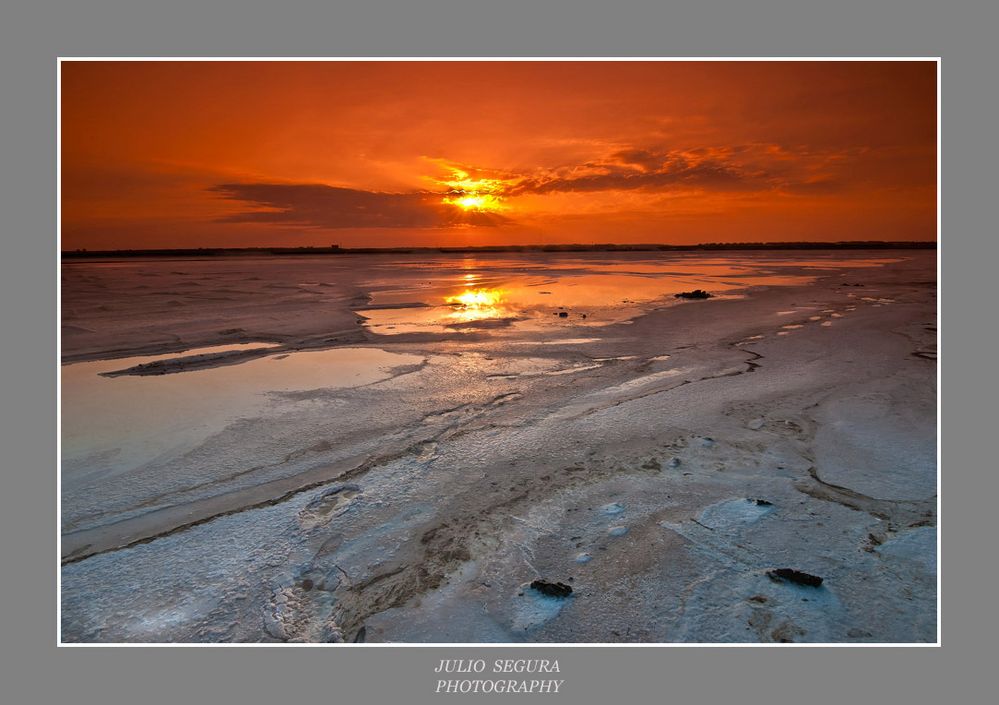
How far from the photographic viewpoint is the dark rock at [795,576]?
2434 mm

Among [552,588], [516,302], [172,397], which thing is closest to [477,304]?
[516,302]

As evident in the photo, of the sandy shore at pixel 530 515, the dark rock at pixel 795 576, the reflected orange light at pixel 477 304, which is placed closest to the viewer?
the sandy shore at pixel 530 515

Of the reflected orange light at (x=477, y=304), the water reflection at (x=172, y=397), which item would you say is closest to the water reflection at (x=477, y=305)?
the reflected orange light at (x=477, y=304)

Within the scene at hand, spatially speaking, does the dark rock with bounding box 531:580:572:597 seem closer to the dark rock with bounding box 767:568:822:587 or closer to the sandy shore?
the sandy shore

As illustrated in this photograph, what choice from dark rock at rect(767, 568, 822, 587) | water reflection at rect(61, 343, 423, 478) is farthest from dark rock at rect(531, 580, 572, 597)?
water reflection at rect(61, 343, 423, 478)

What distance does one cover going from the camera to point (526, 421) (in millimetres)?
4480

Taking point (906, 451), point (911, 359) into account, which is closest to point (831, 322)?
point (911, 359)

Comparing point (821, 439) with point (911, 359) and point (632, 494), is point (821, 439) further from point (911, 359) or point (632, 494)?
point (911, 359)

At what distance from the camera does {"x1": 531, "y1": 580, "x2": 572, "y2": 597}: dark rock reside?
94.6 inches

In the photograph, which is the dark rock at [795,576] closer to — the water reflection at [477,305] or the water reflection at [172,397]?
the water reflection at [172,397]

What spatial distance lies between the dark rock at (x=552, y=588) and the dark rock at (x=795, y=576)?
3.17 ft

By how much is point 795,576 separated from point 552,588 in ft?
3.72

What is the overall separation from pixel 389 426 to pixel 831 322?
27.3ft

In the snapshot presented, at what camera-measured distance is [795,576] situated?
2467mm
